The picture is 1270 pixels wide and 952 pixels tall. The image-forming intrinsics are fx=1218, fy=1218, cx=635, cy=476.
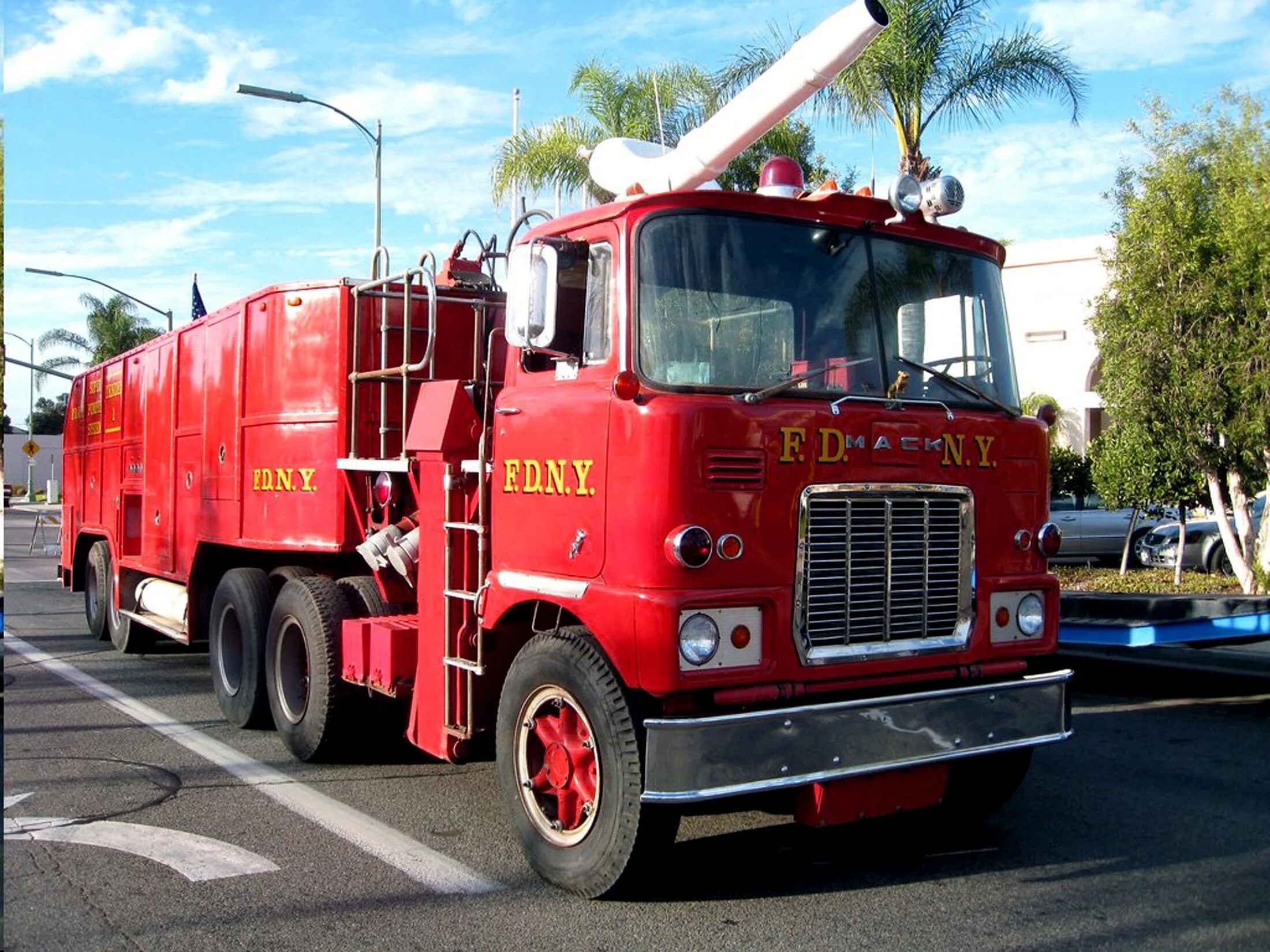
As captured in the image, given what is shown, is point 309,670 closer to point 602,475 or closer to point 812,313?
point 602,475

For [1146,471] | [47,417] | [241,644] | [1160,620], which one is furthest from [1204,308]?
[47,417]

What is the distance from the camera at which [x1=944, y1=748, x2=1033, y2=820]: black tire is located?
5.78m

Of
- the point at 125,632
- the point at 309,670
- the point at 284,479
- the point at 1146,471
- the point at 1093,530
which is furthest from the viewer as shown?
the point at 1093,530

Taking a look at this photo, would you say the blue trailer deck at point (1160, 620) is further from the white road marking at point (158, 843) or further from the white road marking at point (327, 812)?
the white road marking at point (158, 843)

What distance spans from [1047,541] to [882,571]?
1.04 m

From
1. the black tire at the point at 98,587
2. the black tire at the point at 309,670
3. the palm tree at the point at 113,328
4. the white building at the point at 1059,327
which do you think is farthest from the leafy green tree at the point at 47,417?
the black tire at the point at 309,670

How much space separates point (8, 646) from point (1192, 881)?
10.9 meters

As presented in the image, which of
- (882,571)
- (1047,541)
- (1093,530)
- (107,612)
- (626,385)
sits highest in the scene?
(626,385)

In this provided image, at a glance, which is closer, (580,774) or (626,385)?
(626,385)

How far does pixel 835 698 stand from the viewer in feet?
16.1

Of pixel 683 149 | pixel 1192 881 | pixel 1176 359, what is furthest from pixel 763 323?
pixel 1176 359

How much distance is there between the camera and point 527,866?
5.33 m

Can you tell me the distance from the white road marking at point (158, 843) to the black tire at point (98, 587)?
6.54 metres

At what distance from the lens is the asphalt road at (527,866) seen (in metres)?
4.55
